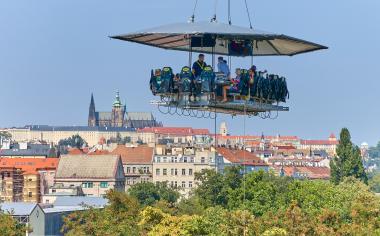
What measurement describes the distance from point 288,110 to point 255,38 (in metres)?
2.32

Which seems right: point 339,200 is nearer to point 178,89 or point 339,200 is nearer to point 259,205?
point 259,205

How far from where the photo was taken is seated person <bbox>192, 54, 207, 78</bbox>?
37.4 meters

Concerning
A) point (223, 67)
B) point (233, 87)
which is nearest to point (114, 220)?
point (223, 67)

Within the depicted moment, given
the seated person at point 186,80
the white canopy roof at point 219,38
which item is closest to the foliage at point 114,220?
the white canopy roof at point 219,38

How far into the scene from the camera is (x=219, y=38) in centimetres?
3650

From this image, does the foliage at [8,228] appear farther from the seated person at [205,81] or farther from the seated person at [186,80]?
the seated person at [205,81]

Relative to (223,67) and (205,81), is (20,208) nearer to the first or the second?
(223,67)

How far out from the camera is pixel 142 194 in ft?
643

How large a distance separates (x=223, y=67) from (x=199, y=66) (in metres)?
0.76

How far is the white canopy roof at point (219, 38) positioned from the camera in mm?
35906

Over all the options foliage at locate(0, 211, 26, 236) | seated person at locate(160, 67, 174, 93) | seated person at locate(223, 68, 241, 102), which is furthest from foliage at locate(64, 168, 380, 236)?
foliage at locate(0, 211, 26, 236)

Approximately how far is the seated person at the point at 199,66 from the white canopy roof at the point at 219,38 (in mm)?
168

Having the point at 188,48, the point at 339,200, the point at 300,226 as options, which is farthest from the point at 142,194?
the point at 188,48

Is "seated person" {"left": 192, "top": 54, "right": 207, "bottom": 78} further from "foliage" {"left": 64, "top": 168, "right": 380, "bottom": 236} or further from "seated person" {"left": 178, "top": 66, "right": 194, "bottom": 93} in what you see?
"foliage" {"left": 64, "top": 168, "right": 380, "bottom": 236}
